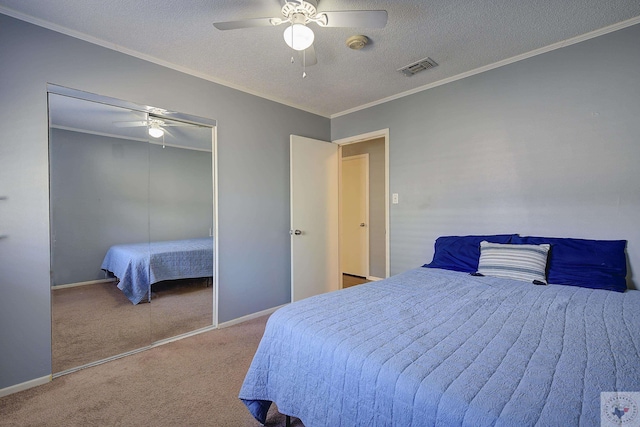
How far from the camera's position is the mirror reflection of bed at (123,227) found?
212 cm

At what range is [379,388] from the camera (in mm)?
959

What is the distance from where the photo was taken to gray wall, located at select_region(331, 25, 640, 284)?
2.02 metres

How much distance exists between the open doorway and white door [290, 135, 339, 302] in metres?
0.76

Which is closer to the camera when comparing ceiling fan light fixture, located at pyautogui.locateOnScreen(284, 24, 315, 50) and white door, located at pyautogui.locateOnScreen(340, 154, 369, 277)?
ceiling fan light fixture, located at pyautogui.locateOnScreen(284, 24, 315, 50)

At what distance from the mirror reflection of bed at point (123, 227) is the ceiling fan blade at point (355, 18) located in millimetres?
1716

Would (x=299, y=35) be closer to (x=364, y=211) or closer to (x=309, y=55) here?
(x=309, y=55)

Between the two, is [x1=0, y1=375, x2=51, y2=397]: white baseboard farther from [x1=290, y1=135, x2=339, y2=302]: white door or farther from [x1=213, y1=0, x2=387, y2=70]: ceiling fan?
[x1=213, y1=0, x2=387, y2=70]: ceiling fan

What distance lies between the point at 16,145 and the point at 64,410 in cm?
170

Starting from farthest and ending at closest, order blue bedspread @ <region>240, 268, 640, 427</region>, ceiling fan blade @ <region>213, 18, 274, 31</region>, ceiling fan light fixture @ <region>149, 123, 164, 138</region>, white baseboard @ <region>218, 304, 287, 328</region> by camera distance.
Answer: white baseboard @ <region>218, 304, 287, 328</region> < ceiling fan light fixture @ <region>149, 123, 164, 138</region> < ceiling fan blade @ <region>213, 18, 274, 31</region> < blue bedspread @ <region>240, 268, 640, 427</region>

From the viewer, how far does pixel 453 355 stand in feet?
3.36

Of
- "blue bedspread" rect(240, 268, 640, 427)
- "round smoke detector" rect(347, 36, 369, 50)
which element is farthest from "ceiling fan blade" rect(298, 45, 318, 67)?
"blue bedspread" rect(240, 268, 640, 427)

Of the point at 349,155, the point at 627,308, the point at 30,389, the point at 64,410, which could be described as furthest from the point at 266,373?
the point at 349,155

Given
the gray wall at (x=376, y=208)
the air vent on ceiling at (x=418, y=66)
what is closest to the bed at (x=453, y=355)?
the air vent on ceiling at (x=418, y=66)

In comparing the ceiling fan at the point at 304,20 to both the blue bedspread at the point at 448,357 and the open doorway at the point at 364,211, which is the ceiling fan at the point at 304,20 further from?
the open doorway at the point at 364,211
